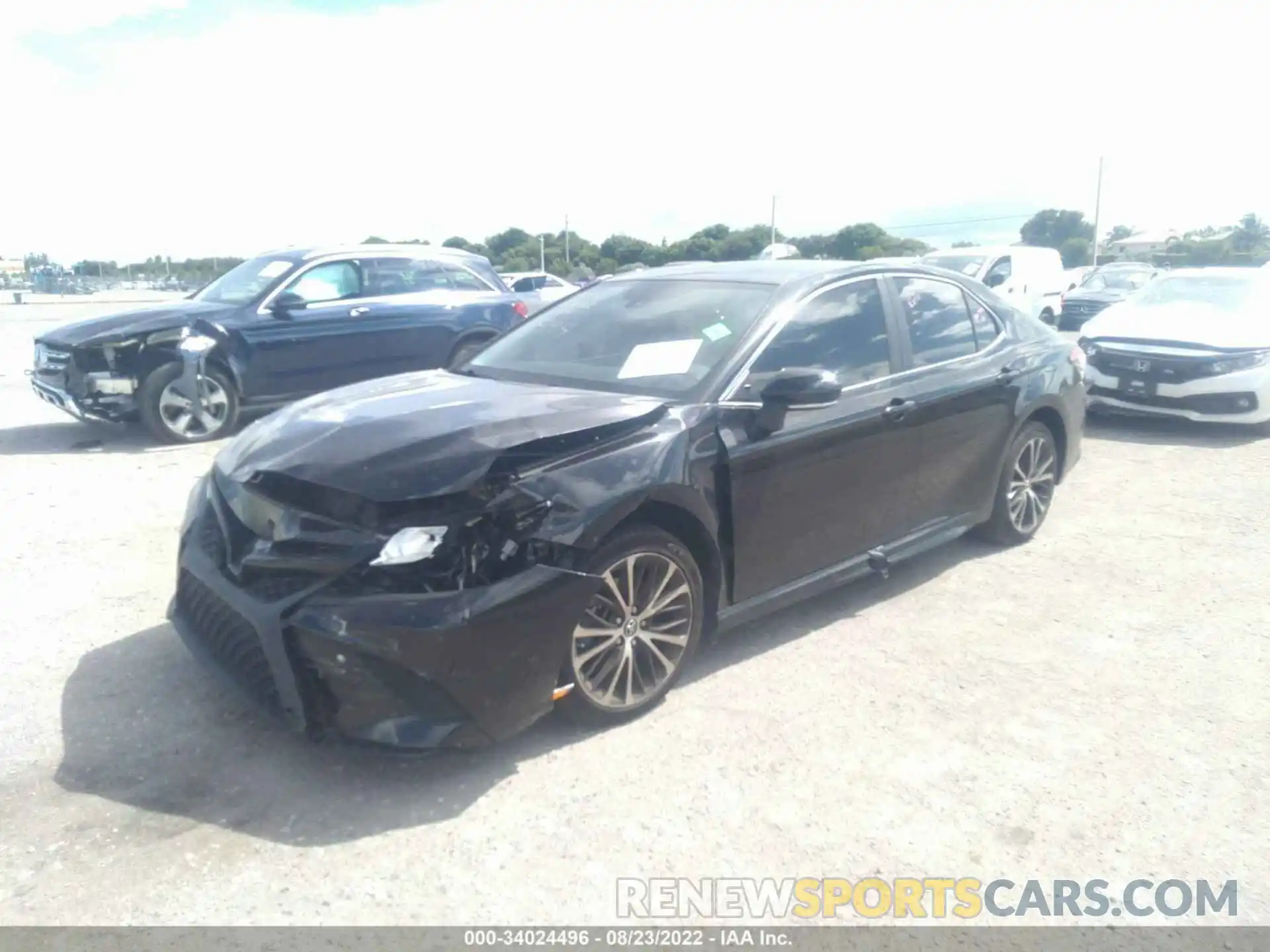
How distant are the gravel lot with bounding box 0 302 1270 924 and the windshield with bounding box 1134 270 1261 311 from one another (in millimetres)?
6065

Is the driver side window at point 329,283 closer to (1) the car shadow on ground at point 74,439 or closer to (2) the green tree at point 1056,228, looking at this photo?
(1) the car shadow on ground at point 74,439

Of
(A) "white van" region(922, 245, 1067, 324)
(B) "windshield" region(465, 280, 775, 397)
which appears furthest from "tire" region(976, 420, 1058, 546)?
(A) "white van" region(922, 245, 1067, 324)

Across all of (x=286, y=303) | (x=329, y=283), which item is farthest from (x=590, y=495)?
(x=329, y=283)

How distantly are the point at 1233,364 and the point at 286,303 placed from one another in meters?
8.40

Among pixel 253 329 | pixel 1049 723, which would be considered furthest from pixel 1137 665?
pixel 253 329

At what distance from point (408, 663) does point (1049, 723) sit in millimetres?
2395

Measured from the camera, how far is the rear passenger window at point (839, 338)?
14.2 ft

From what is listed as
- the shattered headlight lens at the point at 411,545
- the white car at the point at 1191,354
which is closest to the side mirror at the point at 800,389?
the shattered headlight lens at the point at 411,545

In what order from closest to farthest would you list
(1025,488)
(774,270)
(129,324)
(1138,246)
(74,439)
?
(774,270), (1025,488), (129,324), (74,439), (1138,246)

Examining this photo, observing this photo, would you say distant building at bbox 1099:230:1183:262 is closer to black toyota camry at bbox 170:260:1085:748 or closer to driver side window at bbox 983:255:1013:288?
driver side window at bbox 983:255:1013:288

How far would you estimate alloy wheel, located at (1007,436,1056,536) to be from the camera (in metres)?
5.73

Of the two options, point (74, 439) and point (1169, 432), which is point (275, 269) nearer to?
point (74, 439)

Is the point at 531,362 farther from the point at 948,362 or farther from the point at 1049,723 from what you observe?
the point at 1049,723

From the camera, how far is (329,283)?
9.39m
